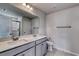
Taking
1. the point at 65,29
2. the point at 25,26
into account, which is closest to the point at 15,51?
the point at 25,26

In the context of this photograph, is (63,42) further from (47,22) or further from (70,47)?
(47,22)

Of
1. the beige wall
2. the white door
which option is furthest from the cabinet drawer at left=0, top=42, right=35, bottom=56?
the beige wall

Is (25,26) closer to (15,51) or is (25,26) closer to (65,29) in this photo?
(15,51)

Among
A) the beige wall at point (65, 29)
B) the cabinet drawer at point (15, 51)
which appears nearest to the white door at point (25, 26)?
the cabinet drawer at point (15, 51)

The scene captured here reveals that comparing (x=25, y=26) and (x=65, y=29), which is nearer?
(x=25, y=26)

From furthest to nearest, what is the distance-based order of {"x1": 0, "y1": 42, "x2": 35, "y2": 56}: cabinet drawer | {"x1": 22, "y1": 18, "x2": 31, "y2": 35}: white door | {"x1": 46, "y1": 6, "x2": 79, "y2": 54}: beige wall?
{"x1": 46, "y1": 6, "x2": 79, "y2": 54}: beige wall → {"x1": 22, "y1": 18, "x2": 31, "y2": 35}: white door → {"x1": 0, "y1": 42, "x2": 35, "y2": 56}: cabinet drawer

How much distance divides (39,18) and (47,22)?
804 millimetres

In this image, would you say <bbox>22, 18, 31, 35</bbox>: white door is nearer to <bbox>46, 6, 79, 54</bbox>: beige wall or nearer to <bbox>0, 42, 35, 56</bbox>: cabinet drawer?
<bbox>0, 42, 35, 56</bbox>: cabinet drawer

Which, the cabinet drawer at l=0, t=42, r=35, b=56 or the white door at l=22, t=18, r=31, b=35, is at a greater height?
the white door at l=22, t=18, r=31, b=35

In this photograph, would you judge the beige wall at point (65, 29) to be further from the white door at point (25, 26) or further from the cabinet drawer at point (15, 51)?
the cabinet drawer at point (15, 51)

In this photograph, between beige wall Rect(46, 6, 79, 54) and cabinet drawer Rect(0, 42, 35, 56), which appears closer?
cabinet drawer Rect(0, 42, 35, 56)

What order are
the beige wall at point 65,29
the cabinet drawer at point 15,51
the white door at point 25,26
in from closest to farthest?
1. the cabinet drawer at point 15,51
2. the white door at point 25,26
3. the beige wall at point 65,29

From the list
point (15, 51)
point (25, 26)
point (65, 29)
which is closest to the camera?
point (15, 51)

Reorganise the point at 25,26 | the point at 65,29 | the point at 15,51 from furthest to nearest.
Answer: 1. the point at 65,29
2. the point at 25,26
3. the point at 15,51
